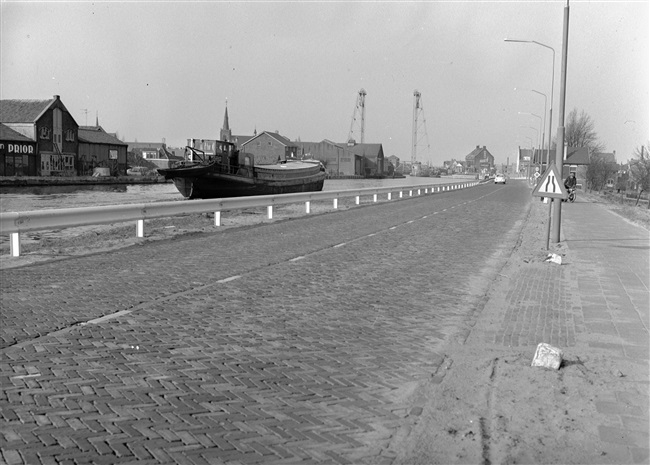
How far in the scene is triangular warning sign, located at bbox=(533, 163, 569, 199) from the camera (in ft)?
48.2

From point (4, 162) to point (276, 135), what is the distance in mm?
70985

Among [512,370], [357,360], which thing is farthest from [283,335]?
[512,370]

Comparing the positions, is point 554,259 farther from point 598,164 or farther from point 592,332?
point 598,164

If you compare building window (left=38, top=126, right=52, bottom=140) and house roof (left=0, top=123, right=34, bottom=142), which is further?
building window (left=38, top=126, right=52, bottom=140)

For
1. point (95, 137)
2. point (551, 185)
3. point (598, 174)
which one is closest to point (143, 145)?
point (95, 137)

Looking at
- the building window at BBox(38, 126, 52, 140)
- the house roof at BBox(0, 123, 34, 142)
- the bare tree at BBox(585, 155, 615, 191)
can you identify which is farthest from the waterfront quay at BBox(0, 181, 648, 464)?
the building window at BBox(38, 126, 52, 140)

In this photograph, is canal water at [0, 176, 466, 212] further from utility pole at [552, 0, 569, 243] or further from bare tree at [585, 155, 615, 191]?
utility pole at [552, 0, 569, 243]

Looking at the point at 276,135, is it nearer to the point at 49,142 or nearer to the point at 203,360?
the point at 49,142

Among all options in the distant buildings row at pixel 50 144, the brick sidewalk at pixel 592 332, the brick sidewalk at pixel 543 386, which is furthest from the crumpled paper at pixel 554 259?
the distant buildings row at pixel 50 144

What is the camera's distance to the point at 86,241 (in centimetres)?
1625

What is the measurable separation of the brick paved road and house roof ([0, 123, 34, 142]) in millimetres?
59317

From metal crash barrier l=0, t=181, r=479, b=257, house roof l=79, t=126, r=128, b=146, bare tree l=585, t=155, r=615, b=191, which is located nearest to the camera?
metal crash barrier l=0, t=181, r=479, b=257

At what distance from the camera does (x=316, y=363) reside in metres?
5.93

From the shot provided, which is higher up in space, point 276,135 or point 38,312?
point 276,135
